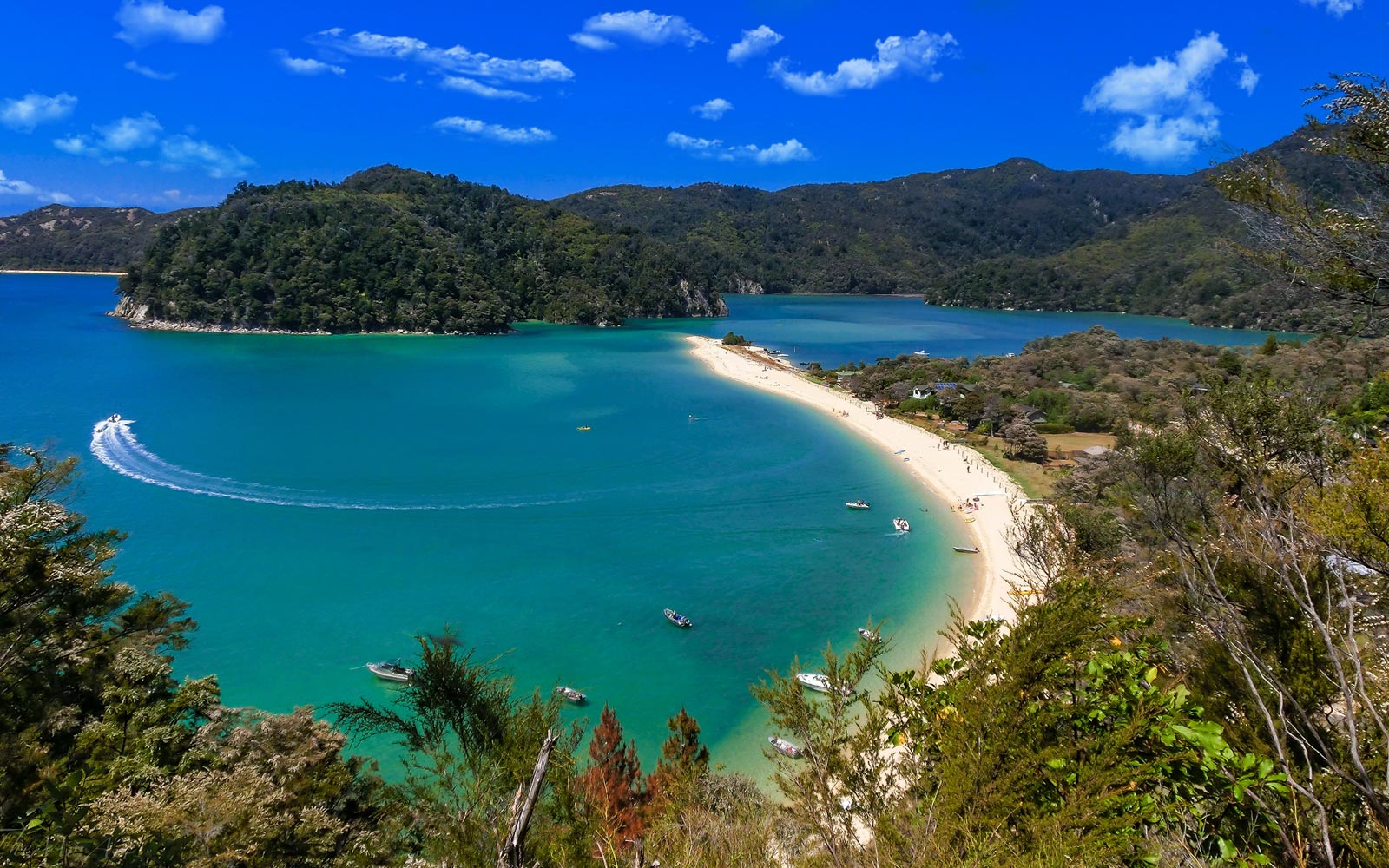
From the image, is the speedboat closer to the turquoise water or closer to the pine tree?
the turquoise water

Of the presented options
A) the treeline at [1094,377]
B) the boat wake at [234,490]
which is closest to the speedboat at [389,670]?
the boat wake at [234,490]

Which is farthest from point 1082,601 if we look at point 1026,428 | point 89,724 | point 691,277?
Answer: point 691,277

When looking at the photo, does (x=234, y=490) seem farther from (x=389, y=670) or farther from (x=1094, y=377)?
(x=1094, y=377)

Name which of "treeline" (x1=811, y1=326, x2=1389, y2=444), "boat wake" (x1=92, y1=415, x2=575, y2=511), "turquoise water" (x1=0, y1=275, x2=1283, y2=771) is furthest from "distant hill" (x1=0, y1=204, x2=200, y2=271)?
"treeline" (x1=811, y1=326, x2=1389, y2=444)

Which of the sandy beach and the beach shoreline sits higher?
the beach shoreline

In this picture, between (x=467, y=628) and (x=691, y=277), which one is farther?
(x=691, y=277)

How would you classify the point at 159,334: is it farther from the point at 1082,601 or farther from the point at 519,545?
the point at 1082,601
